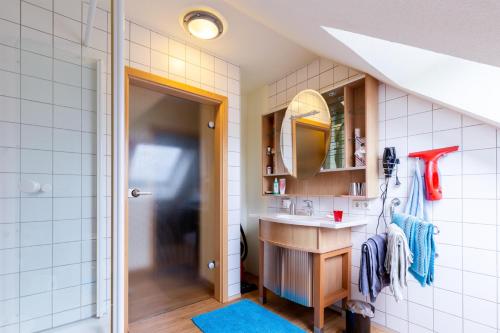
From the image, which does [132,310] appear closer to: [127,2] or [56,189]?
[56,189]

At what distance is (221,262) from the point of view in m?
2.20

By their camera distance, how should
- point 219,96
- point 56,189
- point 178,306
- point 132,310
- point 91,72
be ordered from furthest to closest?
point 219,96 → point 178,306 → point 132,310 → point 91,72 → point 56,189

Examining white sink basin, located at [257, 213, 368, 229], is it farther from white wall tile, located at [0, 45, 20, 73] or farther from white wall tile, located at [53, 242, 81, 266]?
white wall tile, located at [0, 45, 20, 73]

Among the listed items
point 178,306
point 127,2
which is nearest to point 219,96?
point 127,2

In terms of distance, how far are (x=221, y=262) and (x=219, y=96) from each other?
1.55 meters

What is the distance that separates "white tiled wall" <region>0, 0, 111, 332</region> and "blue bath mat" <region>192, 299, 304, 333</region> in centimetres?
80

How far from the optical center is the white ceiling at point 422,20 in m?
0.59

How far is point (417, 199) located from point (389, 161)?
0.98 ft

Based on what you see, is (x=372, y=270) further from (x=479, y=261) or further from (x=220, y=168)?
(x=220, y=168)

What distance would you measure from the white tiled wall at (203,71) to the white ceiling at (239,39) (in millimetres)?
74

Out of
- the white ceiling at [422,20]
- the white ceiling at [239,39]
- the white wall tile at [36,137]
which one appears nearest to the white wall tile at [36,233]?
the white wall tile at [36,137]

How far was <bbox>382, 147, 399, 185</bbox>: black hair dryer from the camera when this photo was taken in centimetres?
168

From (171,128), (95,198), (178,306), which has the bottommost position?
(178,306)

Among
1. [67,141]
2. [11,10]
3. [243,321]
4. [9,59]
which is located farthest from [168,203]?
[11,10]
